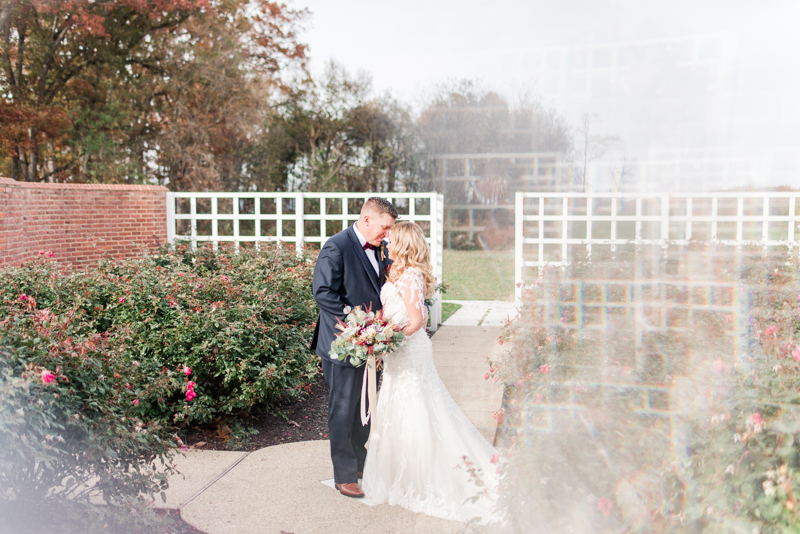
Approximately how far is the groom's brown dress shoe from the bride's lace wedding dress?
5 centimetres

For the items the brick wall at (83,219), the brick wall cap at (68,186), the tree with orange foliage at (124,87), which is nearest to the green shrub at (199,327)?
the brick wall cap at (68,186)

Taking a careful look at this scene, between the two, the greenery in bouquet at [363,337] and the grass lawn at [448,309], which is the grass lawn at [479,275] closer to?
the grass lawn at [448,309]

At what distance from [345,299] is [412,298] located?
1.34ft

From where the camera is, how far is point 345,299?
329cm

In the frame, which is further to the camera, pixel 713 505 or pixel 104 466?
pixel 104 466

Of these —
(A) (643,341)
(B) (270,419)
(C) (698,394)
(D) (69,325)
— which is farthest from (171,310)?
(C) (698,394)

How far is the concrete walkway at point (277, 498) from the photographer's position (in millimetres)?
2898

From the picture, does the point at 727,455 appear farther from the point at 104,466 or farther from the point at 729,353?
the point at 104,466

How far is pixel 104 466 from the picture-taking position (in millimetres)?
2246

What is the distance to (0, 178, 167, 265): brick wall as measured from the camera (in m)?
7.89

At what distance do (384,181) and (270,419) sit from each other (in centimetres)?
1636

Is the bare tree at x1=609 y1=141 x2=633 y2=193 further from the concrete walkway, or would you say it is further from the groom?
the concrete walkway

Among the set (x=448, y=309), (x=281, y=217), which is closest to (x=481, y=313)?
(x=448, y=309)

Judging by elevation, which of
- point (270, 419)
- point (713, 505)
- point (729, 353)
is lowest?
point (270, 419)
